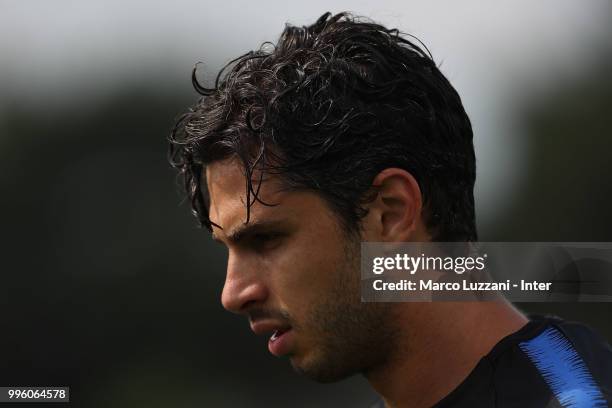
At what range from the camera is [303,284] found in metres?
3.71

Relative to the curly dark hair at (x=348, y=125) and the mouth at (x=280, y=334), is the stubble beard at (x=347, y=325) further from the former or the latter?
the curly dark hair at (x=348, y=125)

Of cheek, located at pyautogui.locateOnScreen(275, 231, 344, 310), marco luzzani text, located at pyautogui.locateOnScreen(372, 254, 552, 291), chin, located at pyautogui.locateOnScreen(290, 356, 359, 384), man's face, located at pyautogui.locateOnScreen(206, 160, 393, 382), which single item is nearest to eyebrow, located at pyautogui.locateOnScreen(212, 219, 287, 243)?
man's face, located at pyautogui.locateOnScreen(206, 160, 393, 382)

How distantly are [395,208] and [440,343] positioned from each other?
0.52m

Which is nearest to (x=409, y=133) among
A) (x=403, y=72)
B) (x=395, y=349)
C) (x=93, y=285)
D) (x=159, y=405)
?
(x=403, y=72)

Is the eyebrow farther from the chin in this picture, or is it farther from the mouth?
the chin

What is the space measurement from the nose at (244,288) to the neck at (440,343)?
20.7 inches

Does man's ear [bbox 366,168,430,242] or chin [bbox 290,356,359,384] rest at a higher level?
man's ear [bbox 366,168,430,242]

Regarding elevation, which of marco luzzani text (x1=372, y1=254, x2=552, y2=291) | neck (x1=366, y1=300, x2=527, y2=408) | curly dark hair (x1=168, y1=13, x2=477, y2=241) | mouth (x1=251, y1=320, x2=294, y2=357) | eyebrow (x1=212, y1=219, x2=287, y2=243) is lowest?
neck (x1=366, y1=300, x2=527, y2=408)

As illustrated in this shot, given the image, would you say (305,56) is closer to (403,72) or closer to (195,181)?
(403,72)

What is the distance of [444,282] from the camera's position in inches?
148

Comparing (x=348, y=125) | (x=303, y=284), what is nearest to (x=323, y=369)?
(x=303, y=284)

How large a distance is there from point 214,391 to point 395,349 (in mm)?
12579

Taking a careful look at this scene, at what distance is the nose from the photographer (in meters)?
3.74

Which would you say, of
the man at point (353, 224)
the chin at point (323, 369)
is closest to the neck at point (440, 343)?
the man at point (353, 224)
